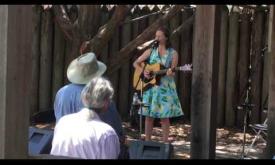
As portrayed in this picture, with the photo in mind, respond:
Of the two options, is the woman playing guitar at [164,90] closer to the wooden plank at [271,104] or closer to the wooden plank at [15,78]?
the wooden plank at [271,104]

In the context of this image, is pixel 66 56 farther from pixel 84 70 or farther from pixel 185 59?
pixel 84 70

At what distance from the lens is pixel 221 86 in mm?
9617

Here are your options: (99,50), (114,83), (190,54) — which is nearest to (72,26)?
(99,50)

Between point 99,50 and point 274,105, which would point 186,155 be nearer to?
point 274,105

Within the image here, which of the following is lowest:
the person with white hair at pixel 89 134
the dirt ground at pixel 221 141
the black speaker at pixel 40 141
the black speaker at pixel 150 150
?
the dirt ground at pixel 221 141

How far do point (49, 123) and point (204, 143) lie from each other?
15.7 ft

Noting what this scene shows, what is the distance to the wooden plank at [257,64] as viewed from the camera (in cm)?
940

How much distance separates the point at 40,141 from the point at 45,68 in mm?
5454

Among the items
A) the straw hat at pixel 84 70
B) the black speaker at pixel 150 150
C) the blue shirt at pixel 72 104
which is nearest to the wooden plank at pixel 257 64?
the straw hat at pixel 84 70

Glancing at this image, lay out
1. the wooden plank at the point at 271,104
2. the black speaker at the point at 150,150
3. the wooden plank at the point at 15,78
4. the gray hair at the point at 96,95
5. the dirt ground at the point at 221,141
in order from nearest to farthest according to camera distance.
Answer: the wooden plank at the point at 15,78
the gray hair at the point at 96,95
the black speaker at the point at 150,150
the wooden plank at the point at 271,104
the dirt ground at the point at 221,141

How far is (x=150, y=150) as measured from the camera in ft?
15.5

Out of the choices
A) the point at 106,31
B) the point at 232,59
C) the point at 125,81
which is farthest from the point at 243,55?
the point at 106,31

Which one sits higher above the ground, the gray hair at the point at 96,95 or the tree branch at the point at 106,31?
the tree branch at the point at 106,31

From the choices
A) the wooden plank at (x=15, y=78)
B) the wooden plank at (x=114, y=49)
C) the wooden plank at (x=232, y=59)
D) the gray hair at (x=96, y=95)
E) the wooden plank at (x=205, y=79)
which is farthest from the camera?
the wooden plank at (x=114, y=49)
